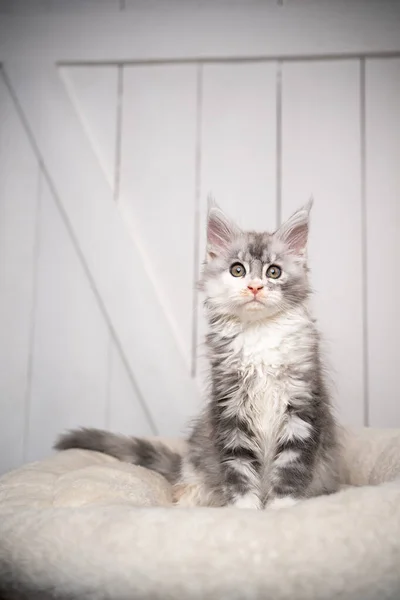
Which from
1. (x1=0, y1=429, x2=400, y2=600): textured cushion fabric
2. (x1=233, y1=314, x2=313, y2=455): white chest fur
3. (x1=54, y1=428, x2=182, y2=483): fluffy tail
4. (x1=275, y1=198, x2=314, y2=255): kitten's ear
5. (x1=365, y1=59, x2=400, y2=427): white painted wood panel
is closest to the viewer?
(x1=0, y1=429, x2=400, y2=600): textured cushion fabric

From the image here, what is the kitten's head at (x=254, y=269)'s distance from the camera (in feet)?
4.15

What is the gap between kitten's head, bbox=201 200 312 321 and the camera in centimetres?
126

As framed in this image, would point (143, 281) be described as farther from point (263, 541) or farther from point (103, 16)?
point (263, 541)

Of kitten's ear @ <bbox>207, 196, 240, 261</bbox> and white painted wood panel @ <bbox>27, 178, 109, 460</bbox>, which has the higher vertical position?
kitten's ear @ <bbox>207, 196, 240, 261</bbox>

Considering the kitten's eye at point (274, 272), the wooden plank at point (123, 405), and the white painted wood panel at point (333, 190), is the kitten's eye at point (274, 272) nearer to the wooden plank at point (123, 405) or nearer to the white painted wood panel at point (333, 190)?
the white painted wood panel at point (333, 190)

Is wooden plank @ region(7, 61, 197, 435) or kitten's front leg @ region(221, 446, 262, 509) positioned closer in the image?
kitten's front leg @ region(221, 446, 262, 509)

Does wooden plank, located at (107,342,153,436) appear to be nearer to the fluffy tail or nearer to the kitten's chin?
the fluffy tail

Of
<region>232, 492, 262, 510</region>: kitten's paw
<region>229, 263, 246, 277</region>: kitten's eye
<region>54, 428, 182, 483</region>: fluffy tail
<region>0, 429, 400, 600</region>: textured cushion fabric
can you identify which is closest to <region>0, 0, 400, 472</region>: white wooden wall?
<region>54, 428, 182, 483</region>: fluffy tail

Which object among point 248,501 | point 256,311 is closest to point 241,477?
point 248,501

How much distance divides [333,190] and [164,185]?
637 mm

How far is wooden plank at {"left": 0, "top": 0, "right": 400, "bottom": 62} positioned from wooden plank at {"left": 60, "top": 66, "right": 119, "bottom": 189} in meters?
0.05

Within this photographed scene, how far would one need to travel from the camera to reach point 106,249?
6.72 ft

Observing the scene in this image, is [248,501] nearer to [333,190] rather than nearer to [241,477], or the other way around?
[241,477]

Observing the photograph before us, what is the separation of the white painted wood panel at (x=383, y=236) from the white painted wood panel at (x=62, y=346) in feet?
3.28
